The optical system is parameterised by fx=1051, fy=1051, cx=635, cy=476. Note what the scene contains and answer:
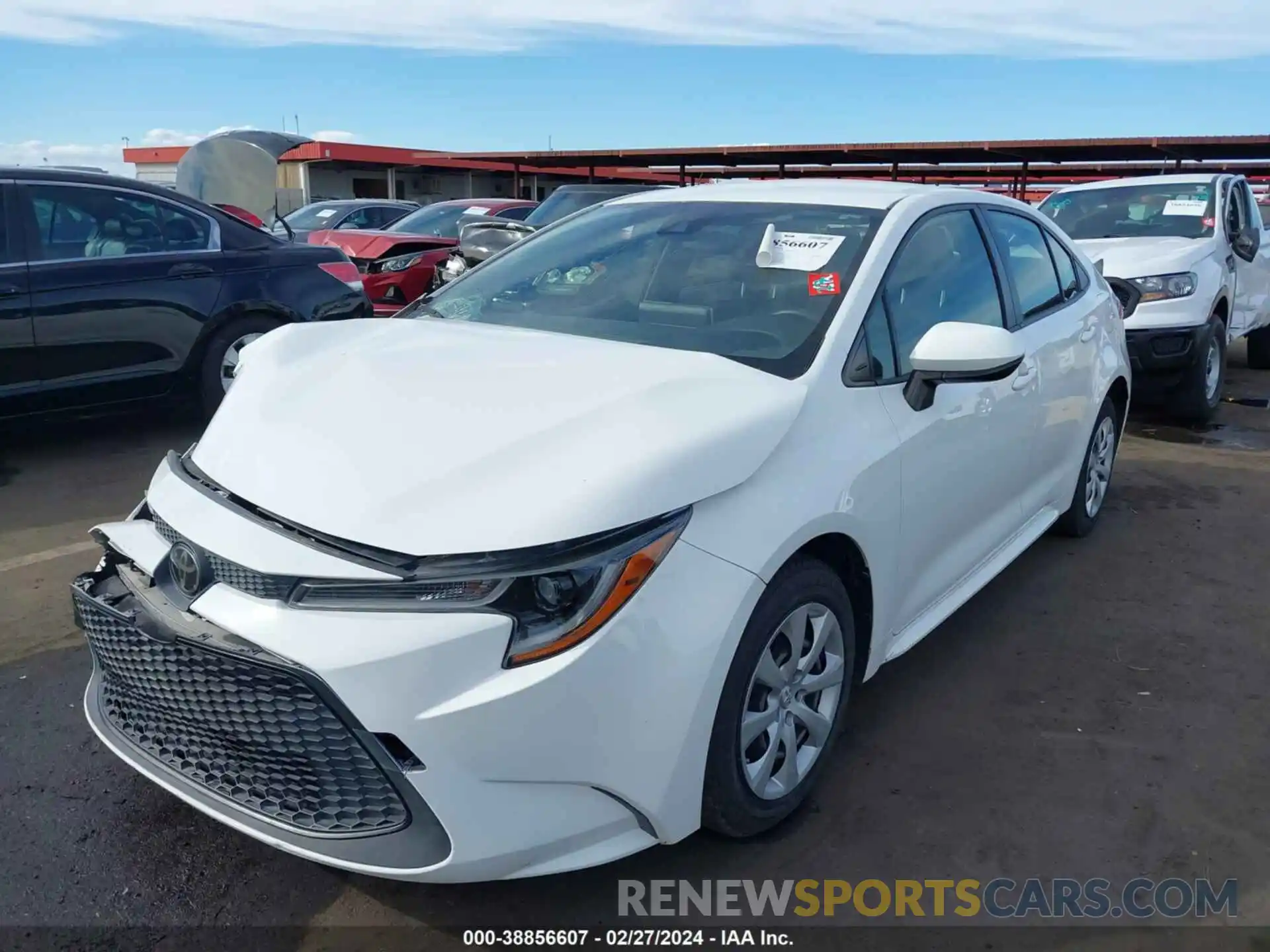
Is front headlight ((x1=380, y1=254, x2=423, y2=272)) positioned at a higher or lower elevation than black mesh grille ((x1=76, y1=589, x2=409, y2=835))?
higher

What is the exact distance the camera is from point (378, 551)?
205 centimetres

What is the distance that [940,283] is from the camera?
3350mm

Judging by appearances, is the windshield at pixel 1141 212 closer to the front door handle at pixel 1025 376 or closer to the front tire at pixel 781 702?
the front door handle at pixel 1025 376

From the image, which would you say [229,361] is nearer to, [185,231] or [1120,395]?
[185,231]

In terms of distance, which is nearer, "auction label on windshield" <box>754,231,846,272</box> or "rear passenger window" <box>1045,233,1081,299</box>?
"auction label on windshield" <box>754,231,846,272</box>

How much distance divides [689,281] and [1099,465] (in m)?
2.75

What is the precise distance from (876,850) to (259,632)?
157cm

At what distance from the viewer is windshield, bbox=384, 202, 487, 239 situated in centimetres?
1099

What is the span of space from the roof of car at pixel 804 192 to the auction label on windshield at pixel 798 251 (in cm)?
25

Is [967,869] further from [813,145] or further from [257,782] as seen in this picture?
[813,145]

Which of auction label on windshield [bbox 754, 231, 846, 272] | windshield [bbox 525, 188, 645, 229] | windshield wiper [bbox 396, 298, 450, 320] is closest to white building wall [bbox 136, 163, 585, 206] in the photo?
windshield [bbox 525, 188, 645, 229]

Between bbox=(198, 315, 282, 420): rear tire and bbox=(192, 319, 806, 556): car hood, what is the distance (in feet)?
11.8

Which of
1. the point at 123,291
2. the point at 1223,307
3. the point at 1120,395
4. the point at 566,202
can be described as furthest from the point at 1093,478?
the point at 566,202

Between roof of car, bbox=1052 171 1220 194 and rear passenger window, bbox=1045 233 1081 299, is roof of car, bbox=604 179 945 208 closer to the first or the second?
rear passenger window, bbox=1045 233 1081 299
